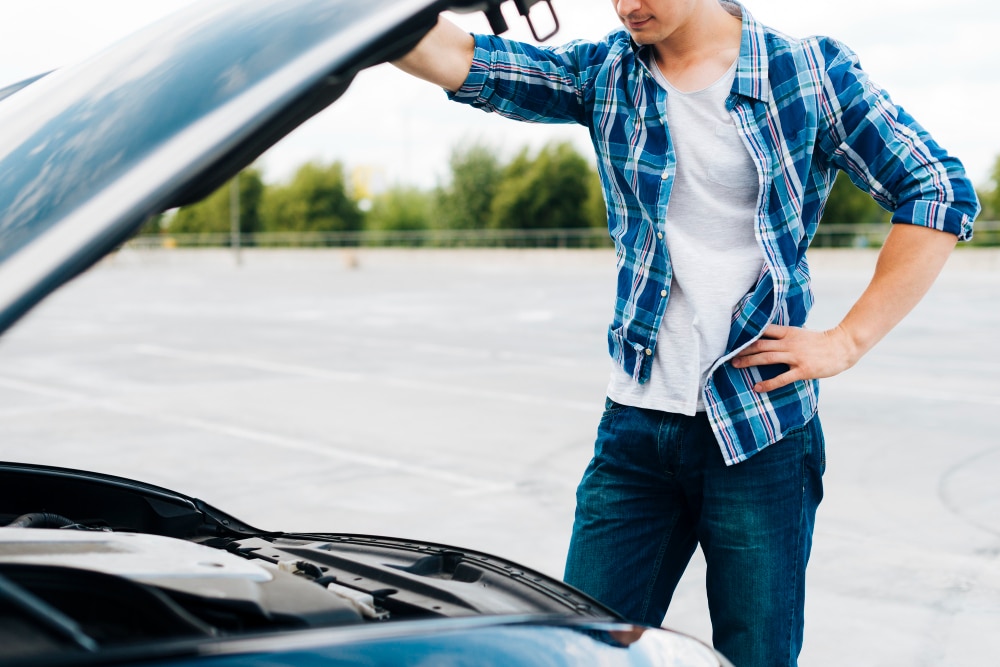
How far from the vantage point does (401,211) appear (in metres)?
57.3

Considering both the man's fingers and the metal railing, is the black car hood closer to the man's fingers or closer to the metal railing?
the man's fingers

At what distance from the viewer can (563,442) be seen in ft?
23.9

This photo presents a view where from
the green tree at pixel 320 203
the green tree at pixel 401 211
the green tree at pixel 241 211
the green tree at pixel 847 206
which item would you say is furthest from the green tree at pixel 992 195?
the green tree at pixel 241 211

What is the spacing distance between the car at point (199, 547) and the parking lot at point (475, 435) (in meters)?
0.12

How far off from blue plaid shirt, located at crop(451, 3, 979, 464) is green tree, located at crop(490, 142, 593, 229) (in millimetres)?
46249

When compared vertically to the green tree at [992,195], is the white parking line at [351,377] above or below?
below

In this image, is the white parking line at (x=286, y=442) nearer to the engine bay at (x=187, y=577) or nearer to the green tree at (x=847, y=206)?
the engine bay at (x=187, y=577)

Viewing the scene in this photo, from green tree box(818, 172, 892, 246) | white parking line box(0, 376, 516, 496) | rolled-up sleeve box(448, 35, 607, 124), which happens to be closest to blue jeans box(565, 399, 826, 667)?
rolled-up sleeve box(448, 35, 607, 124)

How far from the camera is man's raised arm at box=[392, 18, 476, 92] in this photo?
2096 millimetres

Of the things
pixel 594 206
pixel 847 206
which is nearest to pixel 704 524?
pixel 847 206

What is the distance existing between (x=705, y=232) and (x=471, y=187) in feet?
172

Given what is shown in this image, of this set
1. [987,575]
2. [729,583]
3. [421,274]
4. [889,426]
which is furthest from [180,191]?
[421,274]

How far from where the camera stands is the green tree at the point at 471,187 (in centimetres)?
5397

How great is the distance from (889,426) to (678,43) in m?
6.20
